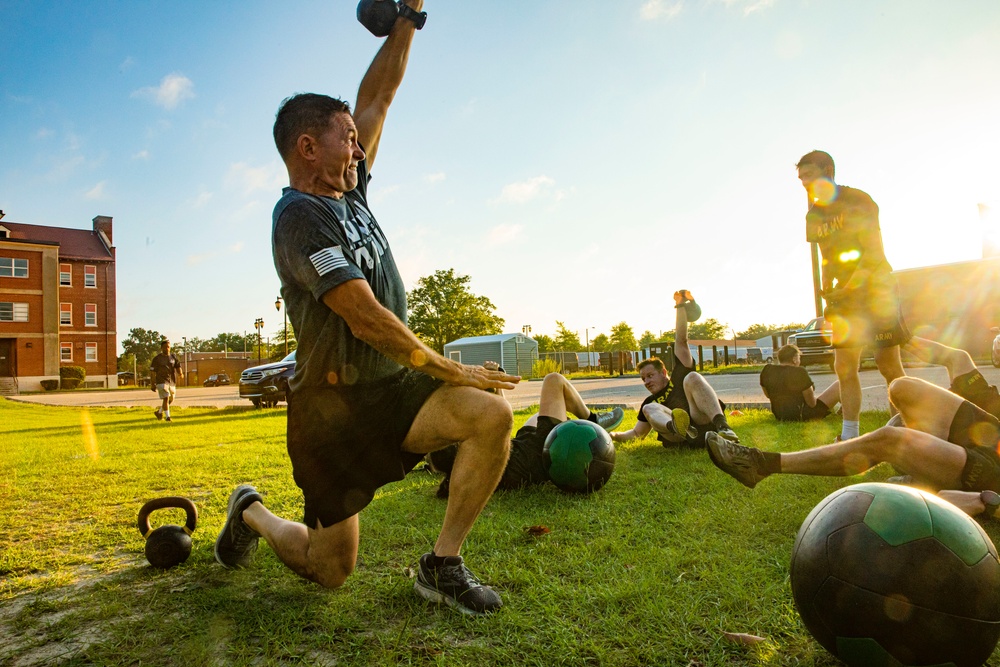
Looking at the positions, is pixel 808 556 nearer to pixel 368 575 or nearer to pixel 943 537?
pixel 943 537

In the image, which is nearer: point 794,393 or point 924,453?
point 924,453

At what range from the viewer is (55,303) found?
149 ft

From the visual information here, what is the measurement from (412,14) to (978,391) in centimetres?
436

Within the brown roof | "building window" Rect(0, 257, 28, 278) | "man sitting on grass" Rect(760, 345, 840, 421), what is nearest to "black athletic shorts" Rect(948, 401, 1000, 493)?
"man sitting on grass" Rect(760, 345, 840, 421)

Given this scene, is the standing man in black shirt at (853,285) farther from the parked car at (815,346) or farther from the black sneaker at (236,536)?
the parked car at (815,346)

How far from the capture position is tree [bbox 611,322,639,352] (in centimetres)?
7302

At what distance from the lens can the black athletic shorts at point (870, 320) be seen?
491 centimetres

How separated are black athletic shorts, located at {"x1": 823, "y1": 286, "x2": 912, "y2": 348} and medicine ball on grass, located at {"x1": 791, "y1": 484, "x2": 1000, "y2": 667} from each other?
141 inches

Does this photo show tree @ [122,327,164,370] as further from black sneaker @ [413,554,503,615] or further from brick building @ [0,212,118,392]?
black sneaker @ [413,554,503,615]

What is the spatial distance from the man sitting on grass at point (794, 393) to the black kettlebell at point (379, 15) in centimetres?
607

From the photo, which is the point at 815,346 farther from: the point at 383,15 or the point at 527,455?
the point at 383,15

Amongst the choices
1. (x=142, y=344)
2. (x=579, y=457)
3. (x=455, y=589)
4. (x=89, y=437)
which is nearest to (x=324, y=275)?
(x=455, y=589)

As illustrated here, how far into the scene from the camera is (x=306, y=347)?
8.30 feet

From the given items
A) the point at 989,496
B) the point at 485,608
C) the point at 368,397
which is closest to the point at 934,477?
the point at 989,496
